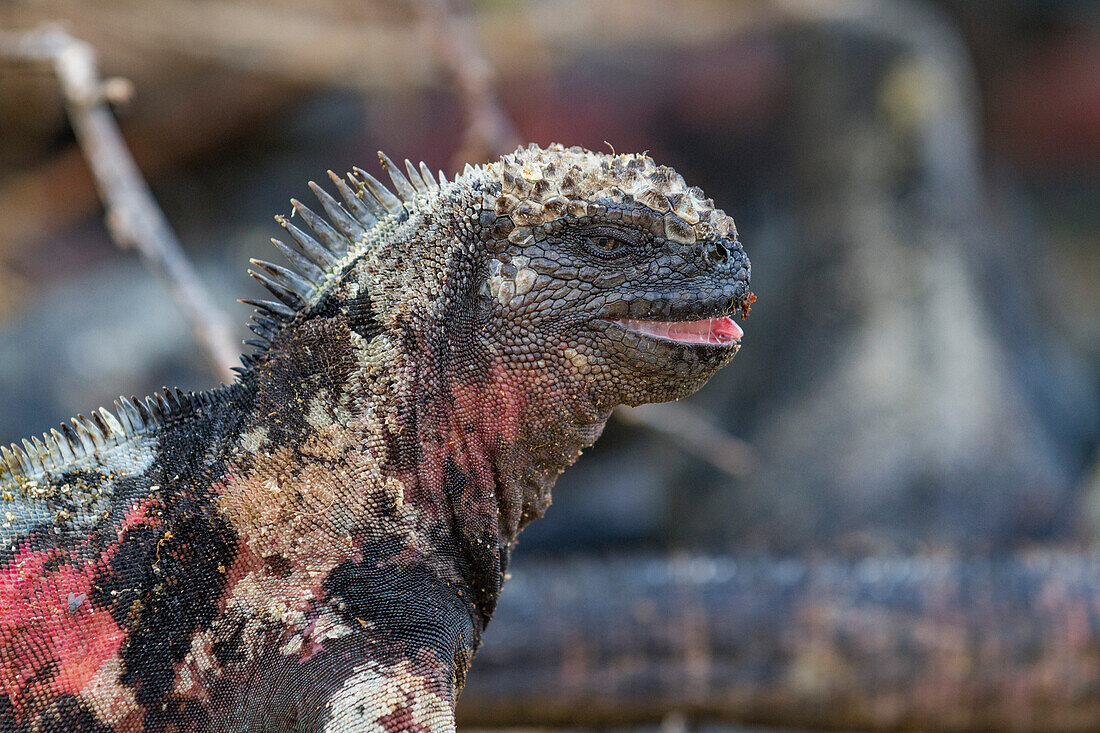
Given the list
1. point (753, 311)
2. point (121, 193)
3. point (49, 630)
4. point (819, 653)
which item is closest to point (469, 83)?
point (121, 193)

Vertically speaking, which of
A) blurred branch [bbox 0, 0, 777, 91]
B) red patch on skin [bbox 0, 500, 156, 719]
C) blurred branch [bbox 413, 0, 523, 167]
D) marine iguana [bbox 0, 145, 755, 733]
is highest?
blurred branch [bbox 0, 0, 777, 91]

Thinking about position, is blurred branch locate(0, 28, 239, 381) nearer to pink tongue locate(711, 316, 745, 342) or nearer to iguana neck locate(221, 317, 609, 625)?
iguana neck locate(221, 317, 609, 625)

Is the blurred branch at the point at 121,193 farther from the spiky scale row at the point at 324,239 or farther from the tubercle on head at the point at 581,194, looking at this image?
the tubercle on head at the point at 581,194

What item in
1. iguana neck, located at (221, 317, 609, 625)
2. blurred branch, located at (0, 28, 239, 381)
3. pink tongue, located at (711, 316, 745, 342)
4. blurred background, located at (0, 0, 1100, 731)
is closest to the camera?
iguana neck, located at (221, 317, 609, 625)

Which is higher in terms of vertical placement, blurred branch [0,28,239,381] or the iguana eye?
blurred branch [0,28,239,381]

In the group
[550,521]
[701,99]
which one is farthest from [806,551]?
[701,99]

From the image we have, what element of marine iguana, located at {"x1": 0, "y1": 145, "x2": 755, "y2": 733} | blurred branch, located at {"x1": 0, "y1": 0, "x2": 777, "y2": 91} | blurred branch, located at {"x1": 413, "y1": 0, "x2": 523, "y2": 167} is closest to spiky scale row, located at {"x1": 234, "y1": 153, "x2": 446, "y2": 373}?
marine iguana, located at {"x1": 0, "y1": 145, "x2": 755, "y2": 733}
